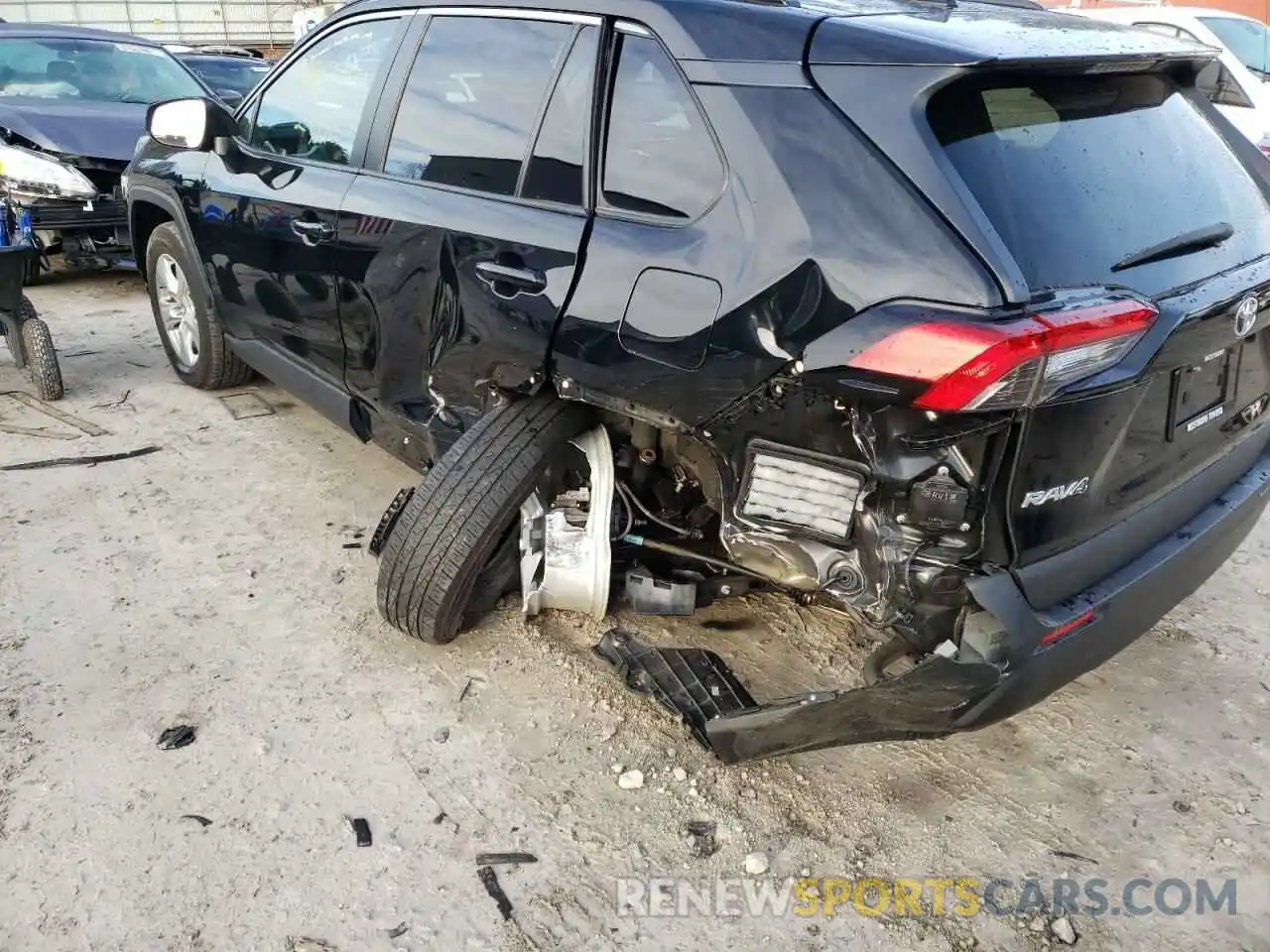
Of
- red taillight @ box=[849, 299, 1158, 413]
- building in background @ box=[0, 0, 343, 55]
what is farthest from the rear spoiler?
building in background @ box=[0, 0, 343, 55]

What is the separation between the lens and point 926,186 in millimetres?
1983

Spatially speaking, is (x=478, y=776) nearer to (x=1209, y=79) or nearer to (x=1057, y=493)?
(x=1057, y=493)

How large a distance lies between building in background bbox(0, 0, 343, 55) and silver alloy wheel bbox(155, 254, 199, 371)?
2182cm

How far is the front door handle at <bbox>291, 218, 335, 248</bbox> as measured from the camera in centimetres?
340

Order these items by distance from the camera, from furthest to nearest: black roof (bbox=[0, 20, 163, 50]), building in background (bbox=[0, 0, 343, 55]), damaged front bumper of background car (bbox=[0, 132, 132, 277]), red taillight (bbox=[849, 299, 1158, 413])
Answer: building in background (bbox=[0, 0, 343, 55]), black roof (bbox=[0, 20, 163, 50]), damaged front bumper of background car (bbox=[0, 132, 132, 277]), red taillight (bbox=[849, 299, 1158, 413])

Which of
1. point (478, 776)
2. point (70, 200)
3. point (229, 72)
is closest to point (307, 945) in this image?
point (478, 776)

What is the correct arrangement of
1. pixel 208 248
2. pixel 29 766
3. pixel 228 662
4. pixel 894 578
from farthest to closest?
pixel 208 248 → pixel 228 662 → pixel 29 766 → pixel 894 578

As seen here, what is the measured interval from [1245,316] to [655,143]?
148 centimetres

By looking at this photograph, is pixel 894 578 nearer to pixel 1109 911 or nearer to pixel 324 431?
pixel 1109 911

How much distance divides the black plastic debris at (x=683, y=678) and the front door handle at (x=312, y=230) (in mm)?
1699

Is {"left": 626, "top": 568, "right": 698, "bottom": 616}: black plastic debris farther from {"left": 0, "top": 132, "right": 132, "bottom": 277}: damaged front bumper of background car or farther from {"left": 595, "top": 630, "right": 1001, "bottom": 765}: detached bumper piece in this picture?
{"left": 0, "top": 132, "right": 132, "bottom": 277}: damaged front bumper of background car

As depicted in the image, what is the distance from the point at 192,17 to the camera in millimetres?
26844

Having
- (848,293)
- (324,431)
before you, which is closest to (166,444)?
(324,431)

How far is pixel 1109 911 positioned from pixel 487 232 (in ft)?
7.61
